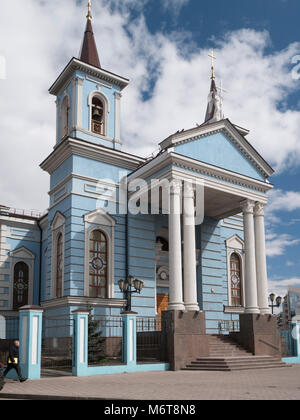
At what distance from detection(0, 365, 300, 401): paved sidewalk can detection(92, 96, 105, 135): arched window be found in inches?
463

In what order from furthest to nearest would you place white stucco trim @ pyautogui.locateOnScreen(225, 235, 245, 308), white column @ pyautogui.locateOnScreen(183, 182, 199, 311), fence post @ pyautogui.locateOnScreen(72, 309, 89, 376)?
1. white stucco trim @ pyautogui.locateOnScreen(225, 235, 245, 308)
2. white column @ pyautogui.locateOnScreen(183, 182, 199, 311)
3. fence post @ pyautogui.locateOnScreen(72, 309, 89, 376)

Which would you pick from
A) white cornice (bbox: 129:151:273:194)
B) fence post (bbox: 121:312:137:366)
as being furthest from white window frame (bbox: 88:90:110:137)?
fence post (bbox: 121:312:137:366)

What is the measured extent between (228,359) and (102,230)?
728 centimetres

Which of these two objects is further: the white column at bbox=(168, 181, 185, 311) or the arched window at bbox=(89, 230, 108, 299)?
the arched window at bbox=(89, 230, 108, 299)

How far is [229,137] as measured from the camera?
19750mm

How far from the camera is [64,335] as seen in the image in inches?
698

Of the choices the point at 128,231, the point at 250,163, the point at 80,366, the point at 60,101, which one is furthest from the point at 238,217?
the point at 80,366

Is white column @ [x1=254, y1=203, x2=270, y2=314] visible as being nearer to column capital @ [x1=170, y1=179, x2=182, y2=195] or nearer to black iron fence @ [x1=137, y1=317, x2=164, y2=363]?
column capital @ [x1=170, y1=179, x2=182, y2=195]

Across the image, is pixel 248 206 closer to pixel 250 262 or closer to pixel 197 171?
pixel 250 262

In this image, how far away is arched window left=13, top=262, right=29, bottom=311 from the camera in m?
23.2

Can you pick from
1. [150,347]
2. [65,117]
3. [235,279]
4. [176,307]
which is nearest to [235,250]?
[235,279]

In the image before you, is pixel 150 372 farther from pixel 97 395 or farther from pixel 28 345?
pixel 97 395

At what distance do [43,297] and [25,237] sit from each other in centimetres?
334

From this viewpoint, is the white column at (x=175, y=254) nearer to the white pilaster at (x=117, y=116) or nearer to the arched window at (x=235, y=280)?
the white pilaster at (x=117, y=116)
